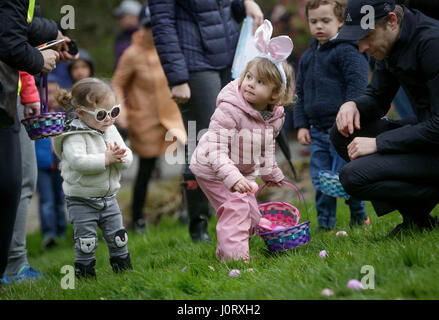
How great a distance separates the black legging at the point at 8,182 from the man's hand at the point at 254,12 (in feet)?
6.04

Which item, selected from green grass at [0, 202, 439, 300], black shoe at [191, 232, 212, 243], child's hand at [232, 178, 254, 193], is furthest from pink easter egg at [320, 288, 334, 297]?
black shoe at [191, 232, 212, 243]

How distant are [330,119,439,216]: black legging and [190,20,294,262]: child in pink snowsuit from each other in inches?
22.1

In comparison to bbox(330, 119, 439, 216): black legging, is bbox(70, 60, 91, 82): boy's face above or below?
above

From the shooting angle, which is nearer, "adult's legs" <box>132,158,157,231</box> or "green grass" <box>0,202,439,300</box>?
"green grass" <box>0,202,439,300</box>

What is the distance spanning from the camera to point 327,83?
153 inches

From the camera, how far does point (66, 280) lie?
3.03 metres

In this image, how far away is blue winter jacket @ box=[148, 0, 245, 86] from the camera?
12.1 ft

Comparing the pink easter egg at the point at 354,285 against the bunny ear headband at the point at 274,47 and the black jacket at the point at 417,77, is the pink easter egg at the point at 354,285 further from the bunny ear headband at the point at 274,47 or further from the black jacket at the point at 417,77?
the bunny ear headband at the point at 274,47

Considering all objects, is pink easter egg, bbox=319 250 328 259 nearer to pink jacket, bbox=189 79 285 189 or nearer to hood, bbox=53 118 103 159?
pink jacket, bbox=189 79 285 189

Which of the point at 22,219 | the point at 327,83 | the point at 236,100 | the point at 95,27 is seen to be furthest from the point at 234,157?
the point at 95,27

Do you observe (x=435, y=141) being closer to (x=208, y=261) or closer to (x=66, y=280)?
(x=208, y=261)
